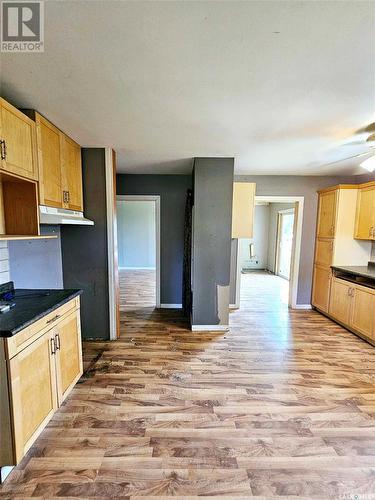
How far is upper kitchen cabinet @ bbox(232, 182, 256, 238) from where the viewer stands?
3579mm

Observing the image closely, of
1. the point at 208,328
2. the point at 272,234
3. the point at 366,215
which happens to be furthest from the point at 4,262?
the point at 272,234

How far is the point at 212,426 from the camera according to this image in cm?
178

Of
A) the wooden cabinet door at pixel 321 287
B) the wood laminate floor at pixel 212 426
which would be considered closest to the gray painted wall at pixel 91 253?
the wood laminate floor at pixel 212 426

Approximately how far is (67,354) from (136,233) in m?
6.24

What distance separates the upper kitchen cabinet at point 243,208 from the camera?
3579mm

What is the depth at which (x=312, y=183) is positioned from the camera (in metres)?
4.25

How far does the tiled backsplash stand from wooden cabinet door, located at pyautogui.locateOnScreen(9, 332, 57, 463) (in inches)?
31.3

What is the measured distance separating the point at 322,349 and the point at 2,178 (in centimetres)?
379

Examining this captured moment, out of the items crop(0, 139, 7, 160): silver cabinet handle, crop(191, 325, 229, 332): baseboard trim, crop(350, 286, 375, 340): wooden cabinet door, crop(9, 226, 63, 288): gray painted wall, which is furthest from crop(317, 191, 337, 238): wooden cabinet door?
crop(0, 139, 7, 160): silver cabinet handle

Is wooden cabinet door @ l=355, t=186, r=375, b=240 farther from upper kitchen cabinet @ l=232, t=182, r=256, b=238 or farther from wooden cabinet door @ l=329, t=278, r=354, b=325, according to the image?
upper kitchen cabinet @ l=232, t=182, r=256, b=238

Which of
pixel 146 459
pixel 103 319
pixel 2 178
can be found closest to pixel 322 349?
pixel 146 459

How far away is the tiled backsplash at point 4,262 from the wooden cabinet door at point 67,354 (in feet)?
2.24

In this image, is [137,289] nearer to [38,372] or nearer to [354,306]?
[38,372]

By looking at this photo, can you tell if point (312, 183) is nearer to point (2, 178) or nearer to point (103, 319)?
point (103, 319)
